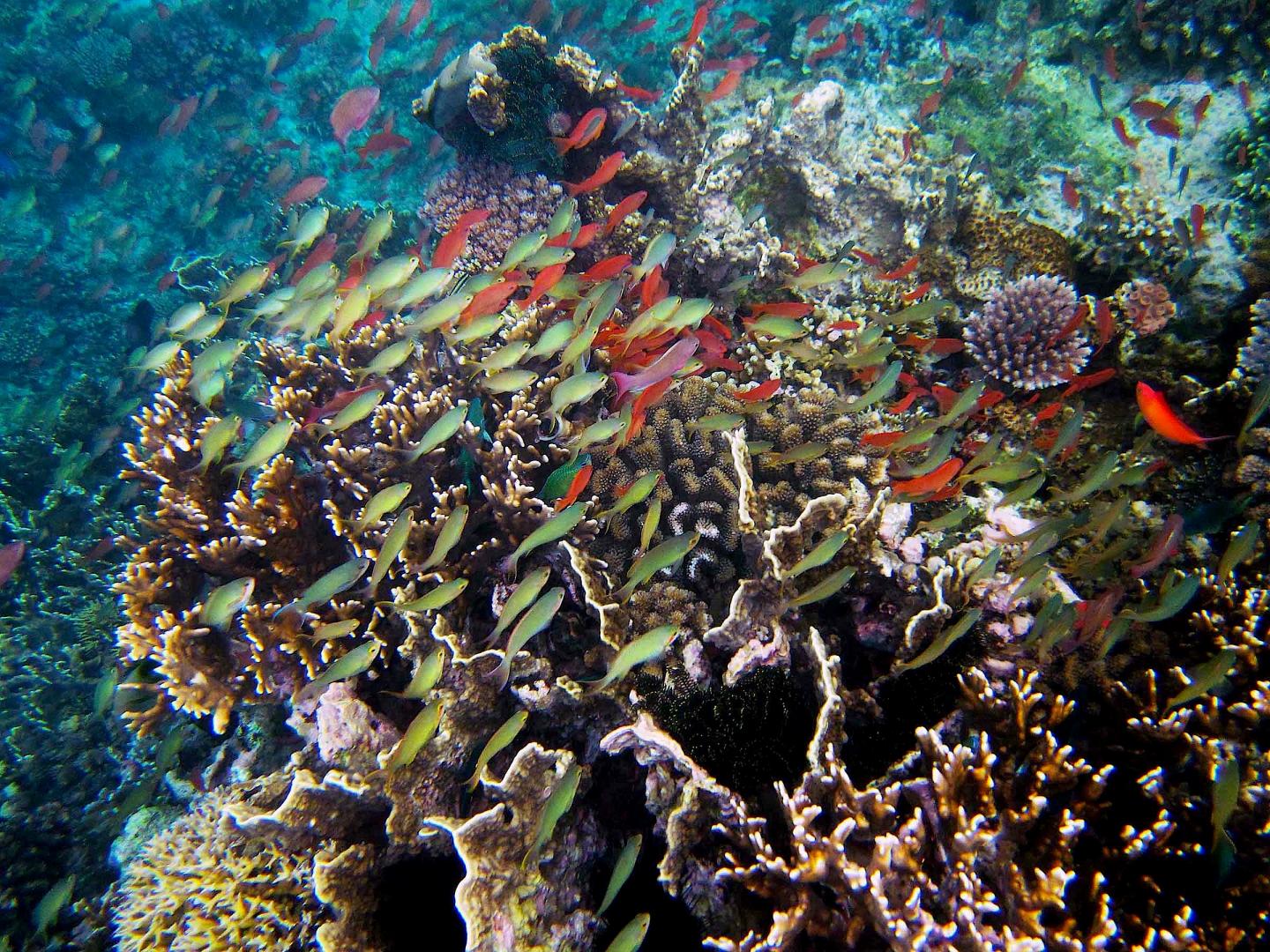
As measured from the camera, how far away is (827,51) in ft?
33.9

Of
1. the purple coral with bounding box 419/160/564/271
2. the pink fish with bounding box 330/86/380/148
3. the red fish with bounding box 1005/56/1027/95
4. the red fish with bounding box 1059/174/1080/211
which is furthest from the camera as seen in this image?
the pink fish with bounding box 330/86/380/148

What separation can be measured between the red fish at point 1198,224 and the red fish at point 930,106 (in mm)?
4021

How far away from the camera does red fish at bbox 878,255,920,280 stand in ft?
18.7

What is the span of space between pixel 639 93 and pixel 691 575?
6282 millimetres

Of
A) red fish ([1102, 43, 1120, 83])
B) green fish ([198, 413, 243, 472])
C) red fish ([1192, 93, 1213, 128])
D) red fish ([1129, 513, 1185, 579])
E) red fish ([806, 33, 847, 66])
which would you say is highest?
red fish ([806, 33, 847, 66])

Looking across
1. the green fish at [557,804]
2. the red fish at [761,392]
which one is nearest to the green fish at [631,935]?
the green fish at [557,804]

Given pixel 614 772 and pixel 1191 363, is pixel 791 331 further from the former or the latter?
pixel 1191 363

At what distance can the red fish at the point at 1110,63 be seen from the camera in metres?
8.31

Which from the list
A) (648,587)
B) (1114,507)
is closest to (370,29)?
(648,587)

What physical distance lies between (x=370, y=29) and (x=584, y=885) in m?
20.8

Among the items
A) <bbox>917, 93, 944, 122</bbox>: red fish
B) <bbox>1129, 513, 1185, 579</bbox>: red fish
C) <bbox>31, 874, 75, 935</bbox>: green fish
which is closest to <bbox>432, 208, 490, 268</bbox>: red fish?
<bbox>1129, 513, 1185, 579</bbox>: red fish

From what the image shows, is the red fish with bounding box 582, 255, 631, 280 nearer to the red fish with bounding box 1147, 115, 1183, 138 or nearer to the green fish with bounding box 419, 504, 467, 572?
the green fish with bounding box 419, 504, 467, 572

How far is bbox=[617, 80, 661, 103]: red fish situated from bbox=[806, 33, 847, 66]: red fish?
12.8 ft

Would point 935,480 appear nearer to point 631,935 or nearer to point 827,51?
point 631,935
